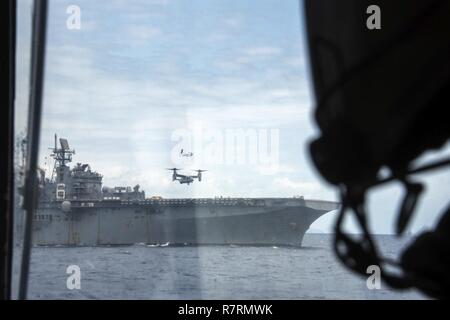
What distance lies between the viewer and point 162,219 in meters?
27.7

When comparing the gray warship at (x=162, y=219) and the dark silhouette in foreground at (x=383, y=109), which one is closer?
the dark silhouette in foreground at (x=383, y=109)

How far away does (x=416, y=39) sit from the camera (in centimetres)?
80

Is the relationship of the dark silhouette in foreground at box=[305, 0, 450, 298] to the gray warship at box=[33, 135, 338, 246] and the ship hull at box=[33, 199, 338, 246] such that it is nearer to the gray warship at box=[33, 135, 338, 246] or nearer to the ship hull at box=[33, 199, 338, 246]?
the ship hull at box=[33, 199, 338, 246]

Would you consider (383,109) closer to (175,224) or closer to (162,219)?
(175,224)

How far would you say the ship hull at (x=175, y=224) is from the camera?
73.6ft

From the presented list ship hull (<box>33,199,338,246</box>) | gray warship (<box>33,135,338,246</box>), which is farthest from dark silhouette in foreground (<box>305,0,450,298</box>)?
gray warship (<box>33,135,338,246</box>)

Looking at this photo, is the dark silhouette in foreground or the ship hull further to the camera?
the ship hull

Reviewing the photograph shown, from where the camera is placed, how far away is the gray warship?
22.3 m

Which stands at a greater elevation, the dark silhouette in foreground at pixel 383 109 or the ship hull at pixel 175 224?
the dark silhouette in foreground at pixel 383 109

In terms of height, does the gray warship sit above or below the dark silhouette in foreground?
below

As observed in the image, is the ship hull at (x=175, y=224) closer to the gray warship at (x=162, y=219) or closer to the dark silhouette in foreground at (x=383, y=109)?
the gray warship at (x=162, y=219)

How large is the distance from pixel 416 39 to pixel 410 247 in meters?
0.34

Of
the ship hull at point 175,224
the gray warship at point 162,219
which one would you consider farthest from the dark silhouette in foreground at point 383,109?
the gray warship at point 162,219

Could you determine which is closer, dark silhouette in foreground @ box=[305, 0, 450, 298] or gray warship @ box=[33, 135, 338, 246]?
dark silhouette in foreground @ box=[305, 0, 450, 298]
